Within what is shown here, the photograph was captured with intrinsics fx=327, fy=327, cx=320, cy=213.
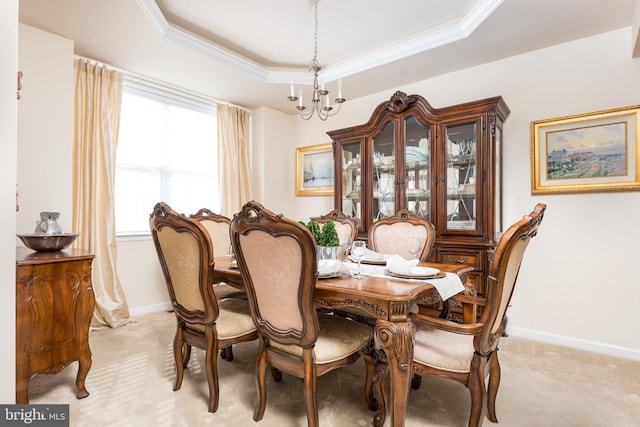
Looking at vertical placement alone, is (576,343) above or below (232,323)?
below

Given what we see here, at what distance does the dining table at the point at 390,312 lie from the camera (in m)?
1.36

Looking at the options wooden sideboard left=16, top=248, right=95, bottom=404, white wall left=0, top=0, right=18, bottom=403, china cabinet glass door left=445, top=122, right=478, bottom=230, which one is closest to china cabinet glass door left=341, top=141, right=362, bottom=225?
china cabinet glass door left=445, top=122, right=478, bottom=230

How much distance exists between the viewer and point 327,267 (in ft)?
5.60

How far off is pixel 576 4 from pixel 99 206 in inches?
165

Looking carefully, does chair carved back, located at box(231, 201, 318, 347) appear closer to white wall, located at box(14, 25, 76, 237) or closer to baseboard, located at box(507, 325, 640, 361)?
white wall, located at box(14, 25, 76, 237)

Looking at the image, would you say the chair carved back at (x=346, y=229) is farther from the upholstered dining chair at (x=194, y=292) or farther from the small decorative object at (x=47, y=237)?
the small decorative object at (x=47, y=237)

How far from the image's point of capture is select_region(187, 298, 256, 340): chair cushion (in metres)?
1.81

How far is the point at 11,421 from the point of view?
4.31 ft

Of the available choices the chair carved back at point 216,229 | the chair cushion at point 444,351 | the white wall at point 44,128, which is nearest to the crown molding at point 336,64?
the white wall at point 44,128

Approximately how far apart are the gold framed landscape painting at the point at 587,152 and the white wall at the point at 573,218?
3.0 inches

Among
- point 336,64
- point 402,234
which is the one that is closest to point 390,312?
point 402,234

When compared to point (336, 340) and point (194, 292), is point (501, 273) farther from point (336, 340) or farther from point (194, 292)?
point (194, 292)

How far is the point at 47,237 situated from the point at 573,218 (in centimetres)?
385

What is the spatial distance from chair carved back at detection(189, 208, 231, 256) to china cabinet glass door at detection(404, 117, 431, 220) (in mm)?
1747
